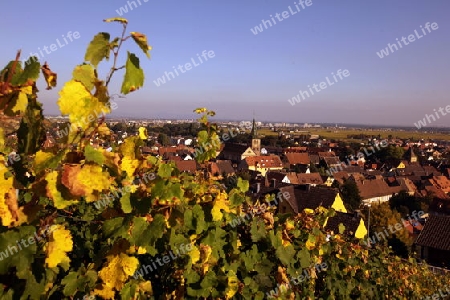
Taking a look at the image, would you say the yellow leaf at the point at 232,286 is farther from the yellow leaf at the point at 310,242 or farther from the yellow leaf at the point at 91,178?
the yellow leaf at the point at 91,178

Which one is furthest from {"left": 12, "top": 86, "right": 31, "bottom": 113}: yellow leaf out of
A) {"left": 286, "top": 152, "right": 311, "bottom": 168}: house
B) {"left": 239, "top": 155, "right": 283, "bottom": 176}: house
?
{"left": 286, "top": 152, "right": 311, "bottom": 168}: house

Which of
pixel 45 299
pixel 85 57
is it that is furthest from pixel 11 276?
pixel 85 57

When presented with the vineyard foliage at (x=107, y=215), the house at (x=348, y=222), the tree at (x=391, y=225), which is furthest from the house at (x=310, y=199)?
the vineyard foliage at (x=107, y=215)

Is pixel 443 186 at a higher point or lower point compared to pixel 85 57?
lower

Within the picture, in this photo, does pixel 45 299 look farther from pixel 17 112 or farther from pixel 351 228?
pixel 351 228

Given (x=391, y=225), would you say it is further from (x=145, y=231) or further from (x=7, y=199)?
(x=7, y=199)

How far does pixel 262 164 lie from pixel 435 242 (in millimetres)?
47381

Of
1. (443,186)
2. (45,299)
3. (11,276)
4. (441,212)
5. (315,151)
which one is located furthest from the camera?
(315,151)

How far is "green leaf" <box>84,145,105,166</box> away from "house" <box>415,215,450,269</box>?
2261cm

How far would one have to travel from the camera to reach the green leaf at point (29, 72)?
112 cm

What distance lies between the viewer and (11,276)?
1523 millimetres

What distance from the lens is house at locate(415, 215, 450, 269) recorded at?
20.0 meters

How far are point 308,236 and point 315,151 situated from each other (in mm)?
89329

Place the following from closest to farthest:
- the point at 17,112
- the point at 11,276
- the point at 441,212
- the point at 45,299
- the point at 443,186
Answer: the point at 17,112, the point at 11,276, the point at 45,299, the point at 441,212, the point at 443,186
